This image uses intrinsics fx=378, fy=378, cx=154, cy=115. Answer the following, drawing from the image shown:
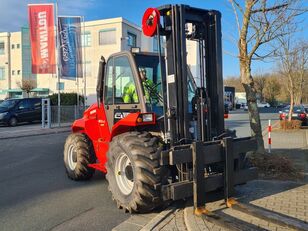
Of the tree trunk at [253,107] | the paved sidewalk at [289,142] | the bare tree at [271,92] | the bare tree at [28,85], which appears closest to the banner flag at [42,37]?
the paved sidewalk at [289,142]

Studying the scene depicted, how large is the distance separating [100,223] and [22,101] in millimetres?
21898

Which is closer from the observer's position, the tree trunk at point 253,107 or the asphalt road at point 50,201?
the asphalt road at point 50,201

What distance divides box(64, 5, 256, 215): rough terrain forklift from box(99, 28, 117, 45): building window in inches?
1598

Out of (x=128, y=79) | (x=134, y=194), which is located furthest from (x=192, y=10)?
(x=134, y=194)

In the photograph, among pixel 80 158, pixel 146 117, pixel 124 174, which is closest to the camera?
pixel 146 117

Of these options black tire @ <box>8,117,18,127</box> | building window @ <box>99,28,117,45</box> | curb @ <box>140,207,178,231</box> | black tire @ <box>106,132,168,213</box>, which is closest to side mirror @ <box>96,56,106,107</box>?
black tire @ <box>106,132,168,213</box>

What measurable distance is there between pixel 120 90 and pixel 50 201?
2298mm

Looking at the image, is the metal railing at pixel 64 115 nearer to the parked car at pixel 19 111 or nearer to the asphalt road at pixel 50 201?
the parked car at pixel 19 111

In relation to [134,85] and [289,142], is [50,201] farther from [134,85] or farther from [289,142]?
[289,142]

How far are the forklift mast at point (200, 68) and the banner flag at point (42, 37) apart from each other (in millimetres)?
18268

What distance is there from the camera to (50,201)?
259 inches

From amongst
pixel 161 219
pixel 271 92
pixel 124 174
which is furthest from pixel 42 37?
pixel 271 92

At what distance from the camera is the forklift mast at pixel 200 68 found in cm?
577

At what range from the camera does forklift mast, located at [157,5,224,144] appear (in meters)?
5.77
